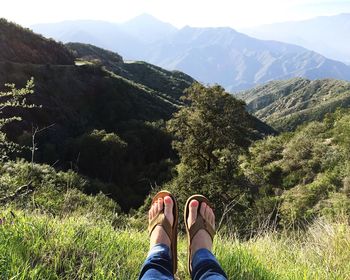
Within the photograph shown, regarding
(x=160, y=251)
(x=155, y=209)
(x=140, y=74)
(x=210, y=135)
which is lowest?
(x=140, y=74)

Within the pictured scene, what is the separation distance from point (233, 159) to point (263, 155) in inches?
223

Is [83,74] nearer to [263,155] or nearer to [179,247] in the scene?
[263,155]

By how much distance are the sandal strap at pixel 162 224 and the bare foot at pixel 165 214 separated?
3 centimetres

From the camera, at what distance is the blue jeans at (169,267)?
205cm

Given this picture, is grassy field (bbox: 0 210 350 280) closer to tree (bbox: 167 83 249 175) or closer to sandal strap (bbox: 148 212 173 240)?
sandal strap (bbox: 148 212 173 240)

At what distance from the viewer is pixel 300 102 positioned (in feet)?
467

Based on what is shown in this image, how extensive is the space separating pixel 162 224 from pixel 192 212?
0.41m

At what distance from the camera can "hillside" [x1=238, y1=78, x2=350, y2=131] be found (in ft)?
360

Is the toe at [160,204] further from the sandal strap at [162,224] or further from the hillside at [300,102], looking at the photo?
the hillside at [300,102]

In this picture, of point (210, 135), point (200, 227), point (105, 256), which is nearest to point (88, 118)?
point (210, 135)

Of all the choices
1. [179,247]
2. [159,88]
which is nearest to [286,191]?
[179,247]

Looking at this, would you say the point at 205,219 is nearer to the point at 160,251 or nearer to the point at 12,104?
the point at 160,251

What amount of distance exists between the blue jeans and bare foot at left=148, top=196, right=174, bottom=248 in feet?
0.77

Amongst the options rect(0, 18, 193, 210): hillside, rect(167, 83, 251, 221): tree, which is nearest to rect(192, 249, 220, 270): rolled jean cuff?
rect(167, 83, 251, 221): tree
